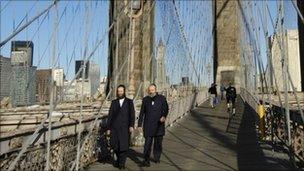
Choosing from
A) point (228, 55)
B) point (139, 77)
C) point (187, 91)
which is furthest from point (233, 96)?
point (228, 55)

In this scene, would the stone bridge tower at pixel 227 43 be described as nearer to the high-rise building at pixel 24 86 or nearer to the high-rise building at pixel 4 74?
the high-rise building at pixel 24 86

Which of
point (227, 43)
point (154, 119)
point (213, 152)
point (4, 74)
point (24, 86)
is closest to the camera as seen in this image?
point (4, 74)

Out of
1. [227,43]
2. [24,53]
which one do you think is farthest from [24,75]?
[227,43]

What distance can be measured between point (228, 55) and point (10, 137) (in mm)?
38116

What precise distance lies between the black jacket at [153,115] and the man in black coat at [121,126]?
15.7 inches

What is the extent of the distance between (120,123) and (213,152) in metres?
2.07

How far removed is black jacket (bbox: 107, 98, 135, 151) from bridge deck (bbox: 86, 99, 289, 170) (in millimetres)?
366

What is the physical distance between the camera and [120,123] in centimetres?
660

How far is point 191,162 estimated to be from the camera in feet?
23.2

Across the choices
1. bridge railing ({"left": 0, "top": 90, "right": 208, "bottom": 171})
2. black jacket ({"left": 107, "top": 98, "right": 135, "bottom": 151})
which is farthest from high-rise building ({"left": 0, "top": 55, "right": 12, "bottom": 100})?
black jacket ({"left": 107, "top": 98, "right": 135, "bottom": 151})

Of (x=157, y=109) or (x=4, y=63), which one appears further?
(x=157, y=109)

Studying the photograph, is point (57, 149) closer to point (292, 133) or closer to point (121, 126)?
point (121, 126)

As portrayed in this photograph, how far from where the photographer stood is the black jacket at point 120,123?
21.5ft

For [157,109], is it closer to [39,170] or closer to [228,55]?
[39,170]
